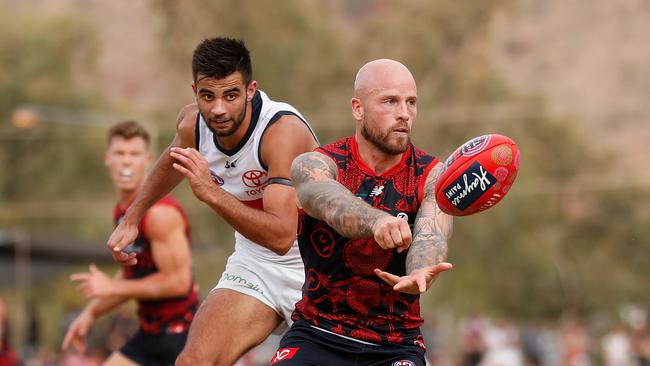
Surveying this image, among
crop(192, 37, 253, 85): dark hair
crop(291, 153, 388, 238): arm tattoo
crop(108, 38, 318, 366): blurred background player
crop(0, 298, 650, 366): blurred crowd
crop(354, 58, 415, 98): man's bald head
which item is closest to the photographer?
crop(291, 153, 388, 238): arm tattoo

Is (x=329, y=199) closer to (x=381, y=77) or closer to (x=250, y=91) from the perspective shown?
(x=381, y=77)

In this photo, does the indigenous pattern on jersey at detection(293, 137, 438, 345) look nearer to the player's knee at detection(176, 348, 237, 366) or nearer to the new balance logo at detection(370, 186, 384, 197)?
the new balance logo at detection(370, 186, 384, 197)

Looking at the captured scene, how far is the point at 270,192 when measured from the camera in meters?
7.63

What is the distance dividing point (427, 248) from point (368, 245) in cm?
50

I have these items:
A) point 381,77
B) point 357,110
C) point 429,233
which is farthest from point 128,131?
point 429,233

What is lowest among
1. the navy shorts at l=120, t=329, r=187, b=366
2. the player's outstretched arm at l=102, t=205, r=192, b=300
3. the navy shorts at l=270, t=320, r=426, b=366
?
the navy shorts at l=120, t=329, r=187, b=366

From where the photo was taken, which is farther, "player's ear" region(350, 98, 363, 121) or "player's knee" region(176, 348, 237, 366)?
"player's knee" region(176, 348, 237, 366)

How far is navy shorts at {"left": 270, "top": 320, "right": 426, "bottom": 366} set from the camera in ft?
22.8

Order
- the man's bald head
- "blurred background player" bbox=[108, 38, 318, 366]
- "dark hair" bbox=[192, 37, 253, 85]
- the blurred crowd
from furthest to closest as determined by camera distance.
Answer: the blurred crowd < "dark hair" bbox=[192, 37, 253, 85] < "blurred background player" bbox=[108, 38, 318, 366] < the man's bald head

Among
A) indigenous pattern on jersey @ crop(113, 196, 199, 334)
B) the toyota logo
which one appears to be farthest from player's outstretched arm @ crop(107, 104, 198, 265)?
indigenous pattern on jersey @ crop(113, 196, 199, 334)

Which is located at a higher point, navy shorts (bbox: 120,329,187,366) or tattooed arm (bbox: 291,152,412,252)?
tattooed arm (bbox: 291,152,412,252)

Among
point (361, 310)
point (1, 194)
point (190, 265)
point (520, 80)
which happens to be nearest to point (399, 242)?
point (361, 310)

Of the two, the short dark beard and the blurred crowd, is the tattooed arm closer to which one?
the short dark beard

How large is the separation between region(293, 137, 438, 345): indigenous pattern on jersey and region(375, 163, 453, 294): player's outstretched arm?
11 centimetres
